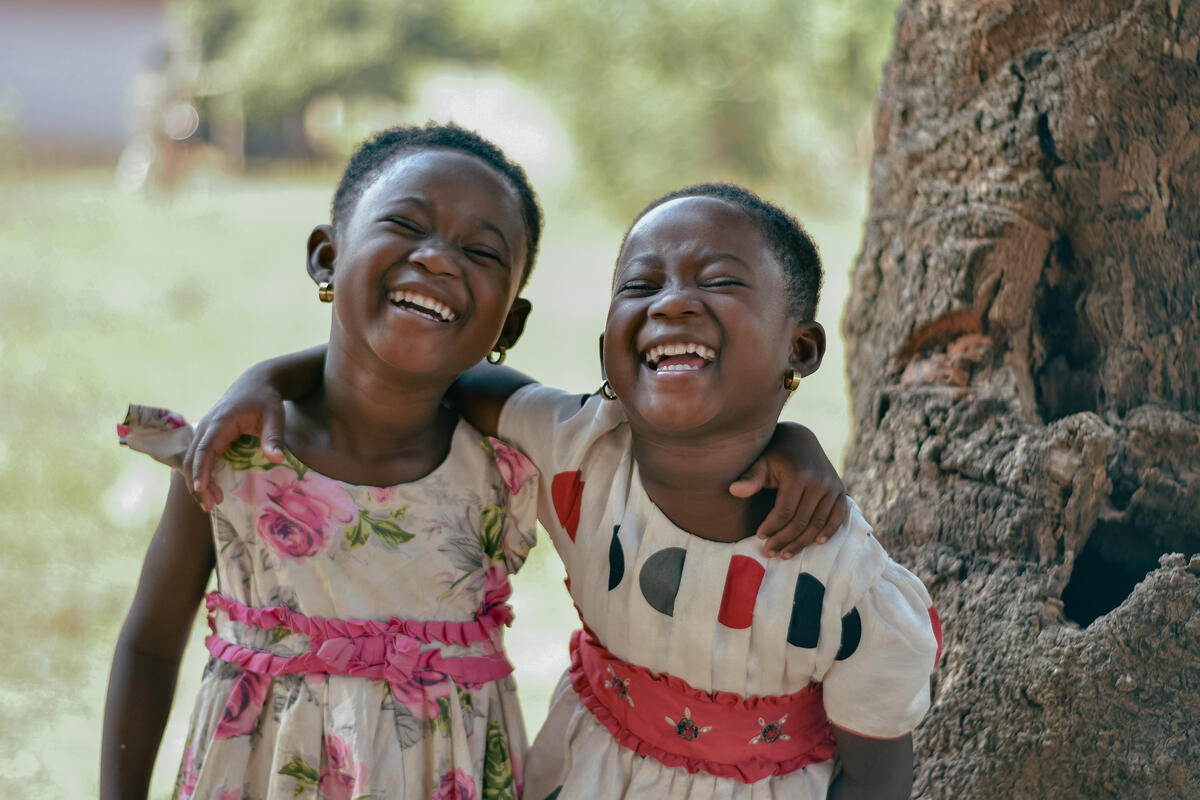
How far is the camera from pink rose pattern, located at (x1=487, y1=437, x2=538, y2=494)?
1753 millimetres

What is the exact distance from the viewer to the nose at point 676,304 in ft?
5.02

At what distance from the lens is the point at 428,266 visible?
5.30 ft

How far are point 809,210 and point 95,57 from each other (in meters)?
7.63

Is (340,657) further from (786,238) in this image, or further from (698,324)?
(786,238)

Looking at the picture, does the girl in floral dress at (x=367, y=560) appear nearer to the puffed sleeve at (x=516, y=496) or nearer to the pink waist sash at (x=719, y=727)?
the puffed sleeve at (x=516, y=496)

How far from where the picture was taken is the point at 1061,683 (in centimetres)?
167

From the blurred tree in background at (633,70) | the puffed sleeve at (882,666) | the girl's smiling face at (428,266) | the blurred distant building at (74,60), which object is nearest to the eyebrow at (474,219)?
the girl's smiling face at (428,266)

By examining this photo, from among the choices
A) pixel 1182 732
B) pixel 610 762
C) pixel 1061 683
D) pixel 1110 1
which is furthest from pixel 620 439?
pixel 1110 1

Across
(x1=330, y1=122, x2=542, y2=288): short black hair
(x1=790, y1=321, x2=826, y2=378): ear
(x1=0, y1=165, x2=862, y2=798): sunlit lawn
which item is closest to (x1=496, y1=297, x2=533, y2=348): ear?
(x1=330, y1=122, x2=542, y2=288): short black hair

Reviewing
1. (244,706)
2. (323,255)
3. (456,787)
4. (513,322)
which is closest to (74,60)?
(323,255)

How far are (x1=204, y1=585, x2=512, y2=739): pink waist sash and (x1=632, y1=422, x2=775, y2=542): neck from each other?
1.22 ft

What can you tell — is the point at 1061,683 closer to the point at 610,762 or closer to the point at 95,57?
the point at 610,762

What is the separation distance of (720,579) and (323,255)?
0.75 m

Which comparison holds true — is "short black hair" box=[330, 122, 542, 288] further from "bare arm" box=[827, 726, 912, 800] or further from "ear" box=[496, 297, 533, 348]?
"bare arm" box=[827, 726, 912, 800]
